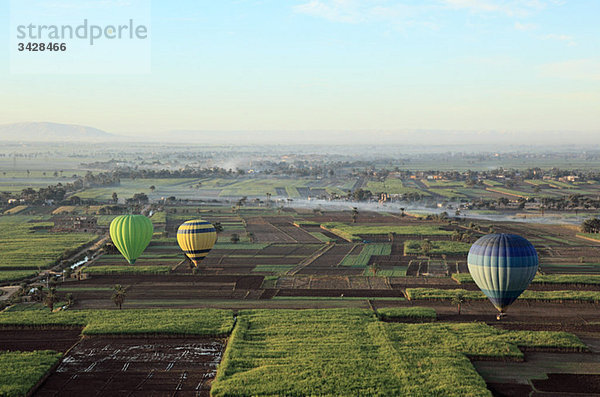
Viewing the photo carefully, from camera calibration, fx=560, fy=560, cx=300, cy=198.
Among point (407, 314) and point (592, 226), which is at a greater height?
point (592, 226)

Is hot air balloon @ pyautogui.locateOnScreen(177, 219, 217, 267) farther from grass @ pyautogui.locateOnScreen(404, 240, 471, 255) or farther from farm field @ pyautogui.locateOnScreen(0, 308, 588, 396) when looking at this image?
grass @ pyautogui.locateOnScreen(404, 240, 471, 255)

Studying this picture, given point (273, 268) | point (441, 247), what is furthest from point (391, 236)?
point (273, 268)

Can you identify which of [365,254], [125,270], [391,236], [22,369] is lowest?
[22,369]

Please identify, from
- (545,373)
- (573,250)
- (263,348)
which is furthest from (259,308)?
(573,250)

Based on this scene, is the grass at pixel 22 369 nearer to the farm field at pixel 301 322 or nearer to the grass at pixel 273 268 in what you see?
the farm field at pixel 301 322

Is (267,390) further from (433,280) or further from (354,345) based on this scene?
(433,280)

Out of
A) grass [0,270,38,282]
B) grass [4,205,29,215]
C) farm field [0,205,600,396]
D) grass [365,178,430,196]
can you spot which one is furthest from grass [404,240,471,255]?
grass [4,205,29,215]

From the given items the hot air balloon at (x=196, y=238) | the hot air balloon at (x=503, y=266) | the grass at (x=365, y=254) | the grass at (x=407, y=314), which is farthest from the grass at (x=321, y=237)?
the hot air balloon at (x=503, y=266)

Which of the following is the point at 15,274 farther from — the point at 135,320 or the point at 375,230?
the point at 375,230
